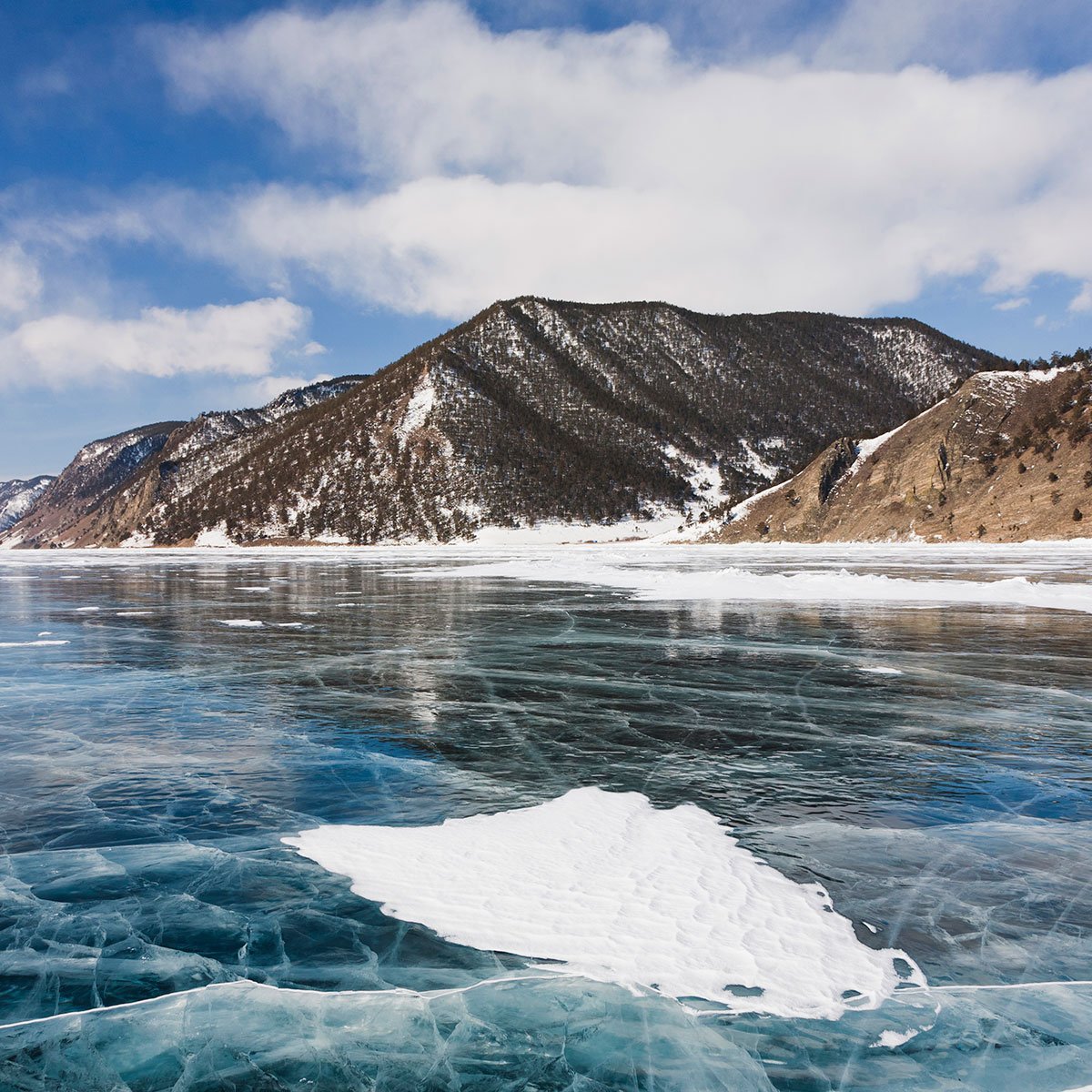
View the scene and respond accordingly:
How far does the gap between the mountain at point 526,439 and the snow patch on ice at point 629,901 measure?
130143mm

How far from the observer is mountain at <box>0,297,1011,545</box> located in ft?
484

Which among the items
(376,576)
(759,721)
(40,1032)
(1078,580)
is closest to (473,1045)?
(40,1032)

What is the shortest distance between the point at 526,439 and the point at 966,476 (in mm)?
98586

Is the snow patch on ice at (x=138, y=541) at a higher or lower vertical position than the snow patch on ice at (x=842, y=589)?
higher

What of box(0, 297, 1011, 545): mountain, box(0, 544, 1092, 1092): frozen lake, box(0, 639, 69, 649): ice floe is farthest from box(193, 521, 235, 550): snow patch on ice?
box(0, 544, 1092, 1092): frozen lake

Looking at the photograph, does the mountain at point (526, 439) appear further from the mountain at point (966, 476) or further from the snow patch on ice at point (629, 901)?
the snow patch on ice at point (629, 901)

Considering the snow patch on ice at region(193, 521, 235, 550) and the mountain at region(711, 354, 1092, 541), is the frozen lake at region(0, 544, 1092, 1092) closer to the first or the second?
the mountain at region(711, 354, 1092, 541)

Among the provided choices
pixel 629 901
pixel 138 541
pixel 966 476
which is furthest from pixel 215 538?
pixel 629 901

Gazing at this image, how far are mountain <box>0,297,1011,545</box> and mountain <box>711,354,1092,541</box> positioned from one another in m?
62.5

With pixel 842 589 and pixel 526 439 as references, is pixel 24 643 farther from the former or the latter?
pixel 526 439

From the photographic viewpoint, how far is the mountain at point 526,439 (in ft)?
484

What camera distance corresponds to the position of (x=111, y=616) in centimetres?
2347

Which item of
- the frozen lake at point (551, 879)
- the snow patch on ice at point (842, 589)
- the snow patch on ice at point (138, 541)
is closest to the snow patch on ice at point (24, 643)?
the frozen lake at point (551, 879)

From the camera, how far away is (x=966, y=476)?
70.2 m
